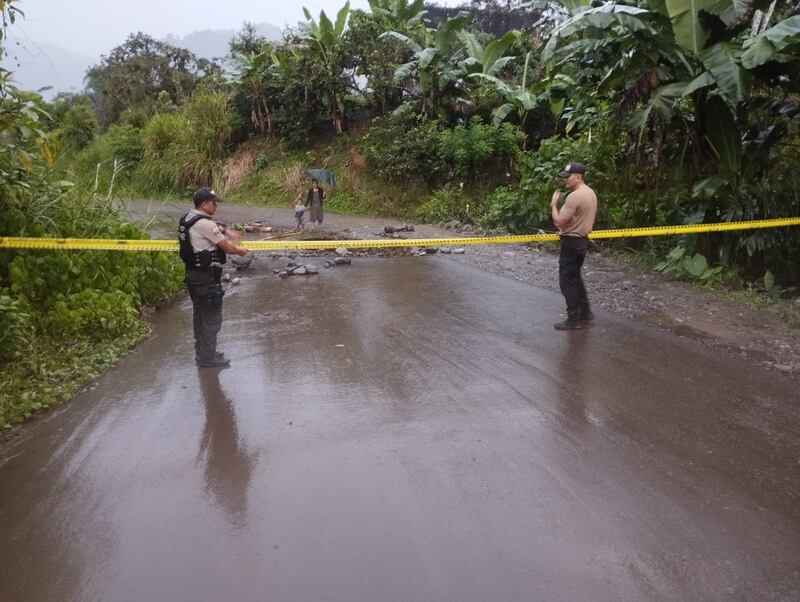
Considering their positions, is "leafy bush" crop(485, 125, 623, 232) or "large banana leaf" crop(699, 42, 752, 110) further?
"leafy bush" crop(485, 125, 623, 232)

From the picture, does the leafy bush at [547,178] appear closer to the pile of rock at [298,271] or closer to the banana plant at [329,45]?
the pile of rock at [298,271]

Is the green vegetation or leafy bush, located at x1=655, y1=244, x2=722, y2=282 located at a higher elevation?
the green vegetation

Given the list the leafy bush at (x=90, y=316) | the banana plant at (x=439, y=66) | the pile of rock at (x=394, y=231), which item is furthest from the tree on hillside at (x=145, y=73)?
the leafy bush at (x=90, y=316)

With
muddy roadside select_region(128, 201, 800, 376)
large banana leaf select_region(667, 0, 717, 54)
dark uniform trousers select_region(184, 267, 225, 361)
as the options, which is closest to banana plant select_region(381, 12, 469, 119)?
muddy roadside select_region(128, 201, 800, 376)

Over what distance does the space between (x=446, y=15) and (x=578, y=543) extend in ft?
87.7

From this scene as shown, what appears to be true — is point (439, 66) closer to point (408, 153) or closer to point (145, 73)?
point (408, 153)

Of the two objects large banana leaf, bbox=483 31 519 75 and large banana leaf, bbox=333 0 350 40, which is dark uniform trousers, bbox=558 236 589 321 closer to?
large banana leaf, bbox=483 31 519 75

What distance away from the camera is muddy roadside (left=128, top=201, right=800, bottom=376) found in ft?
19.2

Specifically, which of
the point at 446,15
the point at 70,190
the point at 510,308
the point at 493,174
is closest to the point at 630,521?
the point at 510,308

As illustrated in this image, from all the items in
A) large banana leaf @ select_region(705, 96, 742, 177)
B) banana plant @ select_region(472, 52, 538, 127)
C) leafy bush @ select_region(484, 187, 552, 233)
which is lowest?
leafy bush @ select_region(484, 187, 552, 233)

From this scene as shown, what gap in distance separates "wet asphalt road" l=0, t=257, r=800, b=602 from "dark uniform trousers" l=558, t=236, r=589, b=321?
1.38ft

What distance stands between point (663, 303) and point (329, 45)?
53.8 ft

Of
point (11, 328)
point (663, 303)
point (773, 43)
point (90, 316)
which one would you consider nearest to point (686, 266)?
point (663, 303)

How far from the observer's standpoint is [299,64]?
69.9ft
